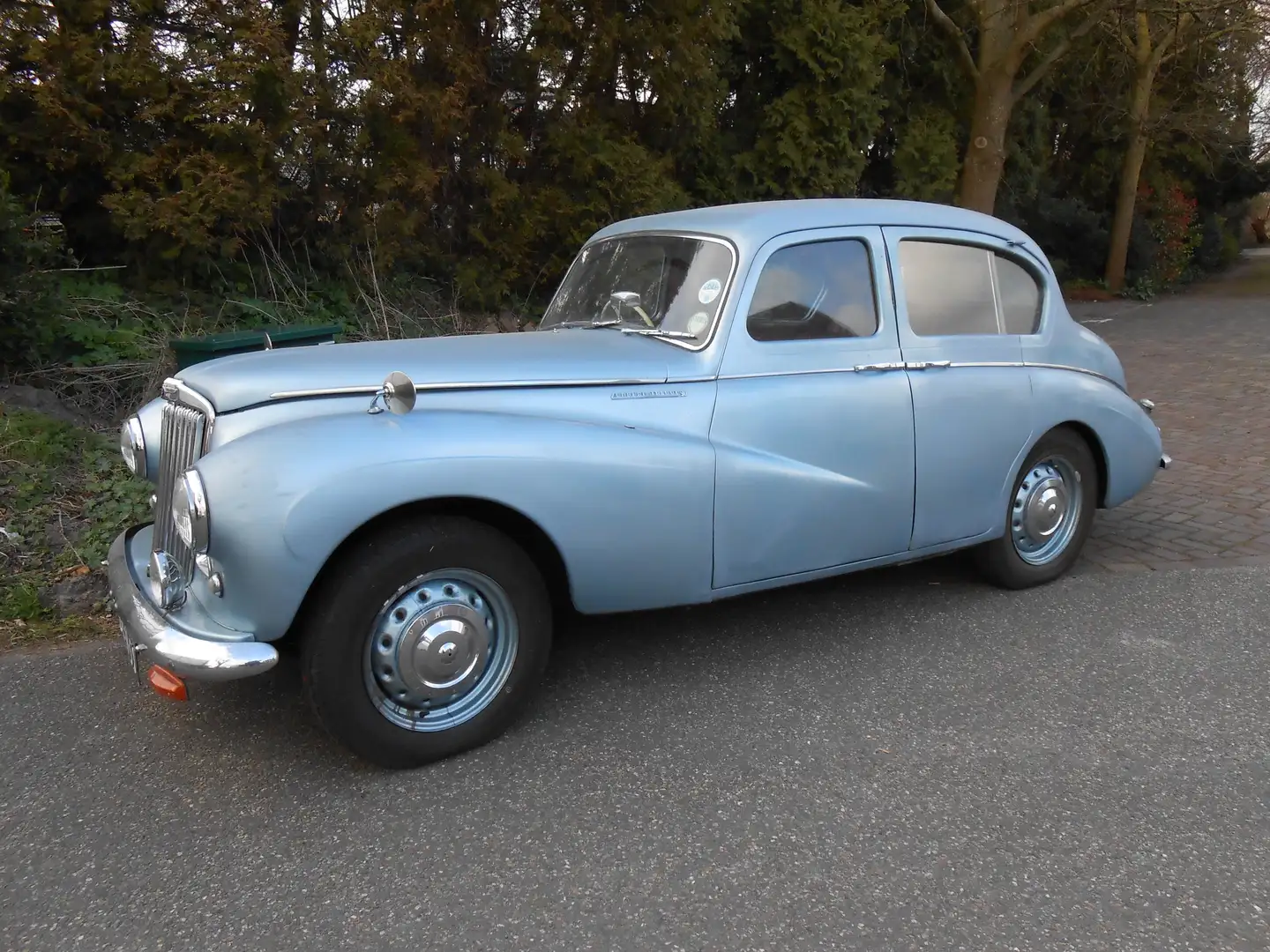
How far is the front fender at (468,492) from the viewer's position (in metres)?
2.75

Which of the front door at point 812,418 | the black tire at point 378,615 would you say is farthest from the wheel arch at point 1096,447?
the black tire at point 378,615

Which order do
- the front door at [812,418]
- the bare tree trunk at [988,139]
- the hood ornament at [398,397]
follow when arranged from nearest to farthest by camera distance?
1. the hood ornament at [398,397]
2. the front door at [812,418]
3. the bare tree trunk at [988,139]

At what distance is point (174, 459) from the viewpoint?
10.9 feet

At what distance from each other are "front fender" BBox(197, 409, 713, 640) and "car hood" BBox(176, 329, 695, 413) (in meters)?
0.18

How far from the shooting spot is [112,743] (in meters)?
3.32

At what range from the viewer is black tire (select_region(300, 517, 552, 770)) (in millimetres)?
2871

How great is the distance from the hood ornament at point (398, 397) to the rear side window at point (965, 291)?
211cm

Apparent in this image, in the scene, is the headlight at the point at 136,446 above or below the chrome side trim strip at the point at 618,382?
below

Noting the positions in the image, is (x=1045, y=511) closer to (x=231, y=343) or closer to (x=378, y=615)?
(x=378, y=615)

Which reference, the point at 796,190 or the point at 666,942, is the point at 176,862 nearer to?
the point at 666,942

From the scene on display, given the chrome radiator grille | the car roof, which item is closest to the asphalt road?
the chrome radiator grille

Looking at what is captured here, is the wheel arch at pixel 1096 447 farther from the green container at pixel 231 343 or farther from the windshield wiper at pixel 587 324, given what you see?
the green container at pixel 231 343

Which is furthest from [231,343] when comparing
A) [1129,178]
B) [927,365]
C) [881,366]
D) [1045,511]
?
[1129,178]

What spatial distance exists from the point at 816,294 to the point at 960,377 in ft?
2.46
